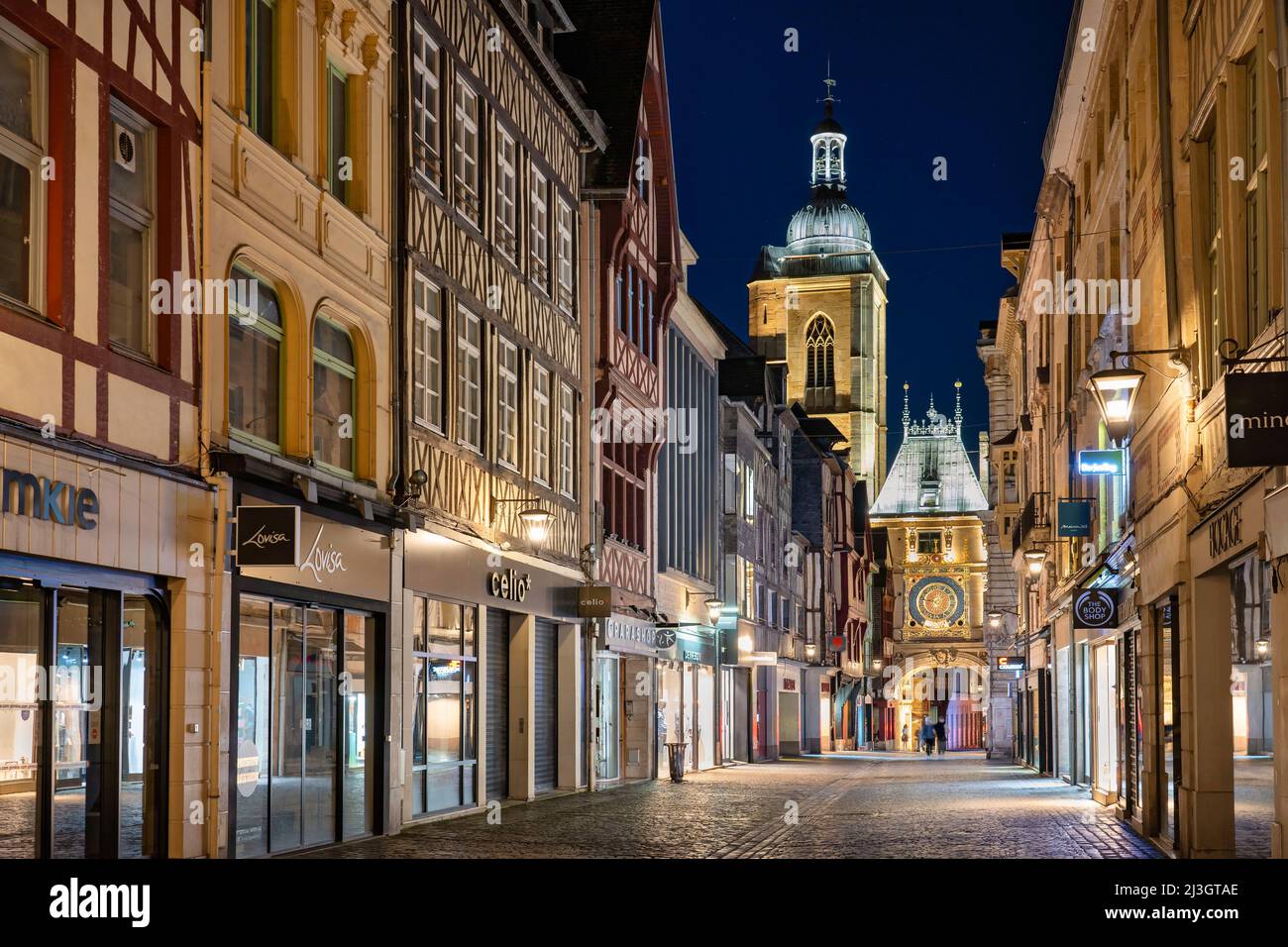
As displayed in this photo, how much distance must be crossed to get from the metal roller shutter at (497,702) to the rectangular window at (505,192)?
4.69 meters

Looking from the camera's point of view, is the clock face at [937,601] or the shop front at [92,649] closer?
the shop front at [92,649]

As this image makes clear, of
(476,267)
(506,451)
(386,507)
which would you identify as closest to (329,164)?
(386,507)

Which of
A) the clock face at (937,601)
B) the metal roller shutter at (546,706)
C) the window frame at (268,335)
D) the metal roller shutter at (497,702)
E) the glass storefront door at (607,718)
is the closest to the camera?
the window frame at (268,335)

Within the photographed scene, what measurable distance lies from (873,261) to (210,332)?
336 feet

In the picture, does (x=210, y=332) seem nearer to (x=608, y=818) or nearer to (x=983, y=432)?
(x=608, y=818)

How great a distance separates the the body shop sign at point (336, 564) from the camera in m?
16.6

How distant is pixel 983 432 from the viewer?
113 meters

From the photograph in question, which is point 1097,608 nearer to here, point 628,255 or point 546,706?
point 546,706

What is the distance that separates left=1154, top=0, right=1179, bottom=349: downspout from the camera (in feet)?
55.1

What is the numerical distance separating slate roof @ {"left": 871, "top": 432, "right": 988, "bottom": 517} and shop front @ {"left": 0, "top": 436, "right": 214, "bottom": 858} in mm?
94995

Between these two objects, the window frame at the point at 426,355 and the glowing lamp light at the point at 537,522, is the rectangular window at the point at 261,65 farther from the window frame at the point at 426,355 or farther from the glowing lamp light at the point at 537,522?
the glowing lamp light at the point at 537,522

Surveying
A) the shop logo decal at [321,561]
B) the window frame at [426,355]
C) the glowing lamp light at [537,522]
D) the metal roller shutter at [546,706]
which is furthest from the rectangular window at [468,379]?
the shop logo decal at [321,561]

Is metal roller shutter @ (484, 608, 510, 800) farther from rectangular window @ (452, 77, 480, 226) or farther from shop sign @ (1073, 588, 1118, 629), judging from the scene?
shop sign @ (1073, 588, 1118, 629)
